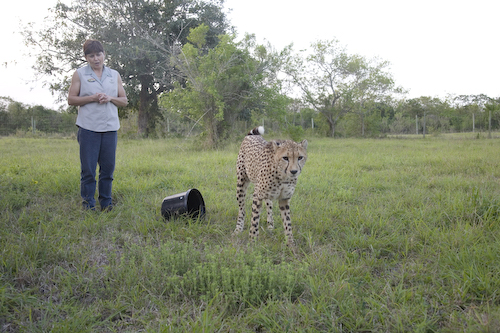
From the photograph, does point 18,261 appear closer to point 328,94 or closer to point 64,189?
point 64,189

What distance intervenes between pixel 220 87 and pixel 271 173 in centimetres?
744

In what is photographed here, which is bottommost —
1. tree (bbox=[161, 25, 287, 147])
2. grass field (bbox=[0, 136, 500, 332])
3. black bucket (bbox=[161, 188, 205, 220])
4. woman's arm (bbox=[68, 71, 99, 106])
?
grass field (bbox=[0, 136, 500, 332])

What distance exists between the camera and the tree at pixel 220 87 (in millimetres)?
9539

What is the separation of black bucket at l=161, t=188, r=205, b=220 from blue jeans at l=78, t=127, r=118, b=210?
34.3 inches

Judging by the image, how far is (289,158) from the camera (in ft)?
8.55

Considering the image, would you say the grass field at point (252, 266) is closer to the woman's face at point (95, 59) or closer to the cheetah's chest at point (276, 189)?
the cheetah's chest at point (276, 189)

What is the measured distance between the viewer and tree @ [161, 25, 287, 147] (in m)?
9.54

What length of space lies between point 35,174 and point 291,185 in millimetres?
4618

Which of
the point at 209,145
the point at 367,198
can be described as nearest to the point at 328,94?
the point at 209,145

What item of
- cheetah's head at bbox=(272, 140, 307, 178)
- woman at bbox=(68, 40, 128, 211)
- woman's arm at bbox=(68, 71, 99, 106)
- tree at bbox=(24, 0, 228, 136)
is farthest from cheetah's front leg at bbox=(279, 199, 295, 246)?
tree at bbox=(24, 0, 228, 136)

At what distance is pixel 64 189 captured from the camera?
14.7 feet

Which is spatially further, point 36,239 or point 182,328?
point 36,239

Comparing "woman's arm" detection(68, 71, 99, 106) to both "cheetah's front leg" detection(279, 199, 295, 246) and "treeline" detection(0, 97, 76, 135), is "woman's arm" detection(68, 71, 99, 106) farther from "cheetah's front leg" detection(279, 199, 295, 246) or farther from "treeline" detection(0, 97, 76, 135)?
"treeline" detection(0, 97, 76, 135)

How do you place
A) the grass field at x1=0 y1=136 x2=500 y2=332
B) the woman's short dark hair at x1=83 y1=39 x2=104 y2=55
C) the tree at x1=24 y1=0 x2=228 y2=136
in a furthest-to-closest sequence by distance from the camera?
1. the tree at x1=24 y1=0 x2=228 y2=136
2. the woman's short dark hair at x1=83 y1=39 x2=104 y2=55
3. the grass field at x1=0 y1=136 x2=500 y2=332
